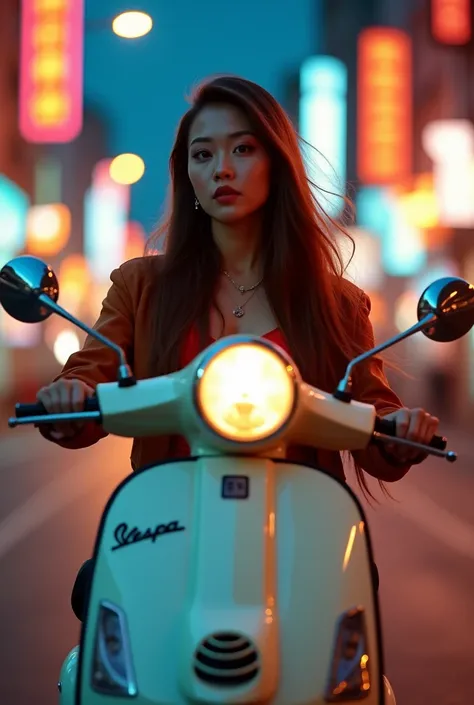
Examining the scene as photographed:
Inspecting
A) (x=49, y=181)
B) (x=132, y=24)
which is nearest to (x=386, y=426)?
(x=132, y=24)

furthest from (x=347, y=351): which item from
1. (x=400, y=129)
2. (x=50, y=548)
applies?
(x=400, y=129)

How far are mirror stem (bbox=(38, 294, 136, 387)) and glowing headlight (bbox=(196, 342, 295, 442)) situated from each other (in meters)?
0.21

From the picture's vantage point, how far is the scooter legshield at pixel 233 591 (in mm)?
1947

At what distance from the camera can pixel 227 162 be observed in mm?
2652

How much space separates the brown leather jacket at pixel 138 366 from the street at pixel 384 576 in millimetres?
1904

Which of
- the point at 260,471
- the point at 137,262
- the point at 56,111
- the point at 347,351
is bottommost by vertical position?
the point at 260,471

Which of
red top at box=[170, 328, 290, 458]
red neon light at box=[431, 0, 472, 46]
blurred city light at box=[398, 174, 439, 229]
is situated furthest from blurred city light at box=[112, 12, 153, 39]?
blurred city light at box=[398, 174, 439, 229]

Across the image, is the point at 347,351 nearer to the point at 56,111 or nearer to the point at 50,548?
the point at 50,548

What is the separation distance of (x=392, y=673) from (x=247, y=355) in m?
2.90

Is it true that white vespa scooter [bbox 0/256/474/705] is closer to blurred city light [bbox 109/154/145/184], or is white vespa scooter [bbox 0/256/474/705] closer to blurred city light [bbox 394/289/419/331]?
blurred city light [bbox 109/154/145/184]

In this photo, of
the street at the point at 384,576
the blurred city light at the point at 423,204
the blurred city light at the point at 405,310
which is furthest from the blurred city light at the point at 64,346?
the street at the point at 384,576

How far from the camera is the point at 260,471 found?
6.93 ft

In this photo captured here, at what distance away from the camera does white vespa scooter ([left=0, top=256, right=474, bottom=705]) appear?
1.96m

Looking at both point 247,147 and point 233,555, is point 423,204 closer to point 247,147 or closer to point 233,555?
point 247,147
